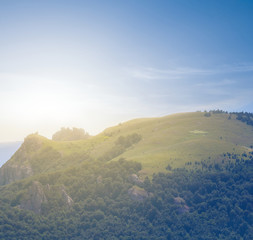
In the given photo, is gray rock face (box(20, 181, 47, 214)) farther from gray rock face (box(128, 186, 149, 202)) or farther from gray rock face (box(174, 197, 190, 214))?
gray rock face (box(174, 197, 190, 214))

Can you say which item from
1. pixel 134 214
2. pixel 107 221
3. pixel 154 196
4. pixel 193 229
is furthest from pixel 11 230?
pixel 193 229

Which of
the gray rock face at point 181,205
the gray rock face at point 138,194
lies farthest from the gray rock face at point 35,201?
the gray rock face at point 181,205

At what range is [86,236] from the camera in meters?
168

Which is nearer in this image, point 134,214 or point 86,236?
point 86,236

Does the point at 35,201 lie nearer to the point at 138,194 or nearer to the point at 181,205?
the point at 138,194

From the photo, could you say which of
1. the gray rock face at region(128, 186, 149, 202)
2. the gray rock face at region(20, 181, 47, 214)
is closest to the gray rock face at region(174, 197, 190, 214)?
the gray rock face at region(128, 186, 149, 202)

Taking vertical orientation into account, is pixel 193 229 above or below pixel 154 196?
below

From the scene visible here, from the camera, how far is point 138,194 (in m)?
195

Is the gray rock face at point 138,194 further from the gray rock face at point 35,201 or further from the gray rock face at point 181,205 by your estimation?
the gray rock face at point 35,201

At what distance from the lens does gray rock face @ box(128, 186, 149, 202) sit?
634 feet

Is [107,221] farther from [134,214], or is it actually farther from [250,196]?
[250,196]

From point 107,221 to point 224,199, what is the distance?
63.3 m

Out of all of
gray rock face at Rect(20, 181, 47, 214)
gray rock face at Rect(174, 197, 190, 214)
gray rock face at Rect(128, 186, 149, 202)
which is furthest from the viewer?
gray rock face at Rect(20, 181, 47, 214)

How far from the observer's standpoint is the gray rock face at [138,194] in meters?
193
